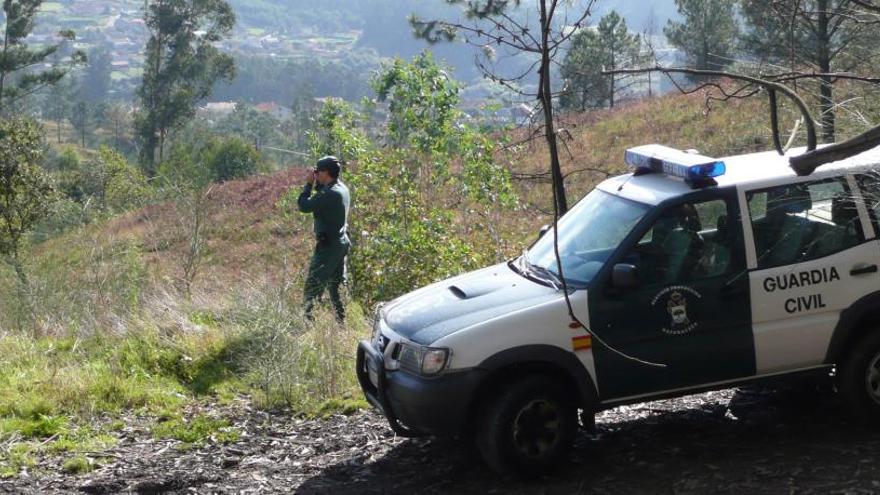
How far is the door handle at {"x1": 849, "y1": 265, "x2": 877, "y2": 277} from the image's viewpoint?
6.37m

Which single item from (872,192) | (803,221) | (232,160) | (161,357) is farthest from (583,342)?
(232,160)

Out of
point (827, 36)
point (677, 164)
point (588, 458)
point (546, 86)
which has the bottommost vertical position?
point (588, 458)

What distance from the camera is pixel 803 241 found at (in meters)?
6.43

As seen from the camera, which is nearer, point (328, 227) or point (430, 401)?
point (430, 401)

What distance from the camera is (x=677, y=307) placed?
20.3ft

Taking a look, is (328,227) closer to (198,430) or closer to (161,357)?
(161,357)

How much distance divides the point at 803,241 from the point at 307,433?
136 inches

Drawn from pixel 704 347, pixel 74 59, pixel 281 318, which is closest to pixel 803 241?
pixel 704 347

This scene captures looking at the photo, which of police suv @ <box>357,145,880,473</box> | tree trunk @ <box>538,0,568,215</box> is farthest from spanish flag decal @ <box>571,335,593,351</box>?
tree trunk @ <box>538,0,568,215</box>

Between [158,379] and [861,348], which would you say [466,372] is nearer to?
[861,348]

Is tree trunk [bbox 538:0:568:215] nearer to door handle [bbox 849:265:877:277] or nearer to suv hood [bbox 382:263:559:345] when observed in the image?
suv hood [bbox 382:263:559:345]

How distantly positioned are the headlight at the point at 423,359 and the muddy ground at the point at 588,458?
71 cm

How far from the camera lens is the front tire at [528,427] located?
595cm

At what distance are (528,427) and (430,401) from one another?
0.57 meters
